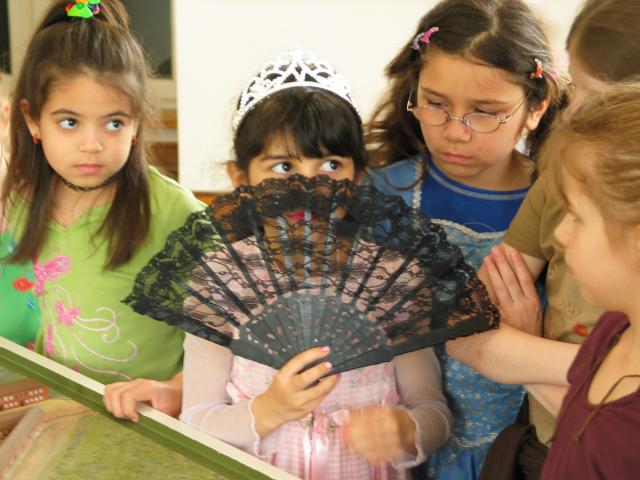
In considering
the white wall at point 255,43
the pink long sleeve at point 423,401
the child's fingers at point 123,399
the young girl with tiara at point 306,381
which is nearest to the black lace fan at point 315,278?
the young girl with tiara at point 306,381

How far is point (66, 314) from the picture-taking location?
70.6 inches

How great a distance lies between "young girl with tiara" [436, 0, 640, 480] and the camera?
1342 millimetres

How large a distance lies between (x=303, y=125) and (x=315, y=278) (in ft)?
1.30

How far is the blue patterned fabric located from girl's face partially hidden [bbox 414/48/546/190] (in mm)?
61

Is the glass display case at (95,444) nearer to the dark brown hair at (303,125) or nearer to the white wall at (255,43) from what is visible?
the dark brown hair at (303,125)

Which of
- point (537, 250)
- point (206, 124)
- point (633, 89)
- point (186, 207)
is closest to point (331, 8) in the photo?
point (206, 124)

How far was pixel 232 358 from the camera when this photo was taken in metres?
1.50

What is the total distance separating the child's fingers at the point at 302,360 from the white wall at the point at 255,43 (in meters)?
3.19

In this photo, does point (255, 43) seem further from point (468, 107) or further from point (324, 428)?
point (324, 428)

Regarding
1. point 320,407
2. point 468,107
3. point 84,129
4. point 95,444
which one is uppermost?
point 468,107

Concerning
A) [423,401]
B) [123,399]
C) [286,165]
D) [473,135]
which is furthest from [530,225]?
[123,399]

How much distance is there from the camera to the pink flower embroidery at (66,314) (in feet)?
5.86

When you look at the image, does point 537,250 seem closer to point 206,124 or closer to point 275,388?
point 275,388

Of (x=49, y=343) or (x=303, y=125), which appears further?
(x=49, y=343)
